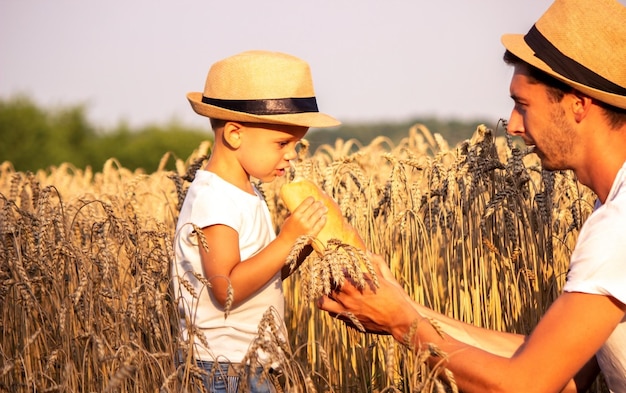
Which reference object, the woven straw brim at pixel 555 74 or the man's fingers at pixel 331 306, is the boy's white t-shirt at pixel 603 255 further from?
the man's fingers at pixel 331 306

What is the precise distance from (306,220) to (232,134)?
Result: 499mm

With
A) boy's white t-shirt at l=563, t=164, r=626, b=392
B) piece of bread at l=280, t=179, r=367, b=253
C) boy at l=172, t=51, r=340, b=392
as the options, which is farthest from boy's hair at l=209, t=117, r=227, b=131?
boy's white t-shirt at l=563, t=164, r=626, b=392

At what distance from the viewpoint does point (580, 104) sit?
230 centimetres

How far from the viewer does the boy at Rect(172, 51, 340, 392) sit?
8.41 ft

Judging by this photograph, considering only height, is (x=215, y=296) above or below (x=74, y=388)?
A: above

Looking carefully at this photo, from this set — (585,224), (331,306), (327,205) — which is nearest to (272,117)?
(327,205)

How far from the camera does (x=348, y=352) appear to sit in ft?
11.7

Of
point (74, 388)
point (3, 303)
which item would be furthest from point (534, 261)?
point (3, 303)

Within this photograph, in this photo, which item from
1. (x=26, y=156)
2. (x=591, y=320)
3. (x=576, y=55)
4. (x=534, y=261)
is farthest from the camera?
(x=26, y=156)

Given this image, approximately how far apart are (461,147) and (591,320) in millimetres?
1651

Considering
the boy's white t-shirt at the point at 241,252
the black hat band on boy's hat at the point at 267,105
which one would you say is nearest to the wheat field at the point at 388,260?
the boy's white t-shirt at the point at 241,252

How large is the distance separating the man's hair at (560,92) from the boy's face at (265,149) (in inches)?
33.7

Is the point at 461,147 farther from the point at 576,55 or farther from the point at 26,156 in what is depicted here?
the point at 26,156

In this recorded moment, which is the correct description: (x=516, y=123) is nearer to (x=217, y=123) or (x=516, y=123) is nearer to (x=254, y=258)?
(x=254, y=258)
